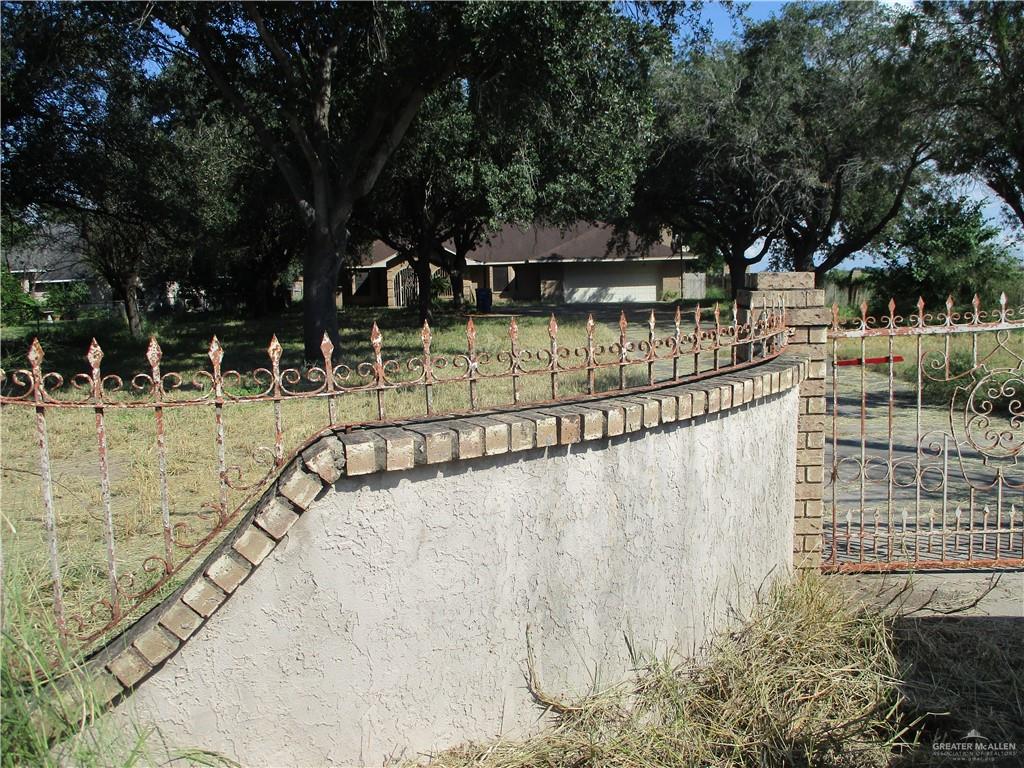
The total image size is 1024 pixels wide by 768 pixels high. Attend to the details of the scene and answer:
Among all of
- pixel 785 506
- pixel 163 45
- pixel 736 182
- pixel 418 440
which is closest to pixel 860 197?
pixel 736 182

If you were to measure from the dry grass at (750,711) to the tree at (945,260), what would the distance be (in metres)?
22.7

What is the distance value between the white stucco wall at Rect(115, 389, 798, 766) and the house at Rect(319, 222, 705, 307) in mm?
38260

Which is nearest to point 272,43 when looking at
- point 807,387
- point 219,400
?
point 807,387

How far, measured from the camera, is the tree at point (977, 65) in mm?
11562

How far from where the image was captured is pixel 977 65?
40.0 feet

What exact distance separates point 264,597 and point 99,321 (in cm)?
2992

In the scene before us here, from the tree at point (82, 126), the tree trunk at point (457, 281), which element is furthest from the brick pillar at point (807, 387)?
the tree trunk at point (457, 281)

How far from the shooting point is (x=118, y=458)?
791 cm

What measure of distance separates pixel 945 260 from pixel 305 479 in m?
26.0

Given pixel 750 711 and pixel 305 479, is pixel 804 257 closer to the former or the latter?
pixel 750 711

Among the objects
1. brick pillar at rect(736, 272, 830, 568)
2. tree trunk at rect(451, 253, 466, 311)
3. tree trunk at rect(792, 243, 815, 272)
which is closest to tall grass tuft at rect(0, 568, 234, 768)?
brick pillar at rect(736, 272, 830, 568)

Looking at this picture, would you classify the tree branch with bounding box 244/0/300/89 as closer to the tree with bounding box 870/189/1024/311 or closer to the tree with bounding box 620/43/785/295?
the tree with bounding box 620/43/785/295

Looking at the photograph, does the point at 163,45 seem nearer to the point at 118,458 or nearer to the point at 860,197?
the point at 118,458

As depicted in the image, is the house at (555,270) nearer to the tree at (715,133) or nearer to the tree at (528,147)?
the tree at (715,133)
